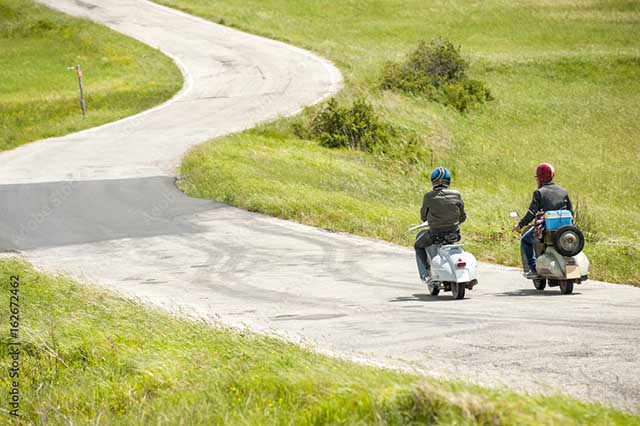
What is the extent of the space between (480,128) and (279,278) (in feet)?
93.9

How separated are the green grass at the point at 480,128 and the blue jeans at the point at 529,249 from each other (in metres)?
2.30

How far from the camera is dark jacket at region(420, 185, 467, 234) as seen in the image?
14.2 metres

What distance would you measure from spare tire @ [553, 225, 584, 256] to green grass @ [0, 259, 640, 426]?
5.21 meters

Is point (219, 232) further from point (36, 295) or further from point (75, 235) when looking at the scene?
point (36, 295)

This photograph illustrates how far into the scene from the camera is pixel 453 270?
13.8m

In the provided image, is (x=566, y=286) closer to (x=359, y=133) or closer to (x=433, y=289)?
(x=433, y=289)

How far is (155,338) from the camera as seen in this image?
11.5m

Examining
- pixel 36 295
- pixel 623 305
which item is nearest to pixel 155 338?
pixel 36 295

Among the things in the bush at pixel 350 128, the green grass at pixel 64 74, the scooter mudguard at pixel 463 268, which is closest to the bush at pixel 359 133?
the bush at pixel 350 128

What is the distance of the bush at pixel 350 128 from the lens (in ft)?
112

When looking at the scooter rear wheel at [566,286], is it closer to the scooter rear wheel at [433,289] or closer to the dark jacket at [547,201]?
the dark jacket at [547,201]

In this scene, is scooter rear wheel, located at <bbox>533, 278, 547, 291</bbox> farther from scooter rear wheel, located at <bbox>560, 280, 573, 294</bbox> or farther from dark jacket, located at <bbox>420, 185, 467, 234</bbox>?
dark jacket, located at <bbox>420, 185, 467, 234</bbox>

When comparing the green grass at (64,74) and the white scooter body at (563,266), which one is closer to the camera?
the white scooter body at (563,266)

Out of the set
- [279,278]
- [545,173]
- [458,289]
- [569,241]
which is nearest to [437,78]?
[279,278]
